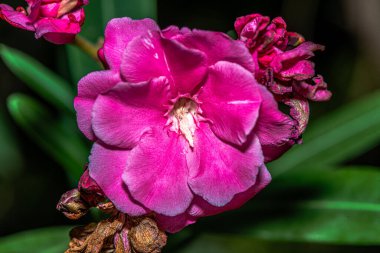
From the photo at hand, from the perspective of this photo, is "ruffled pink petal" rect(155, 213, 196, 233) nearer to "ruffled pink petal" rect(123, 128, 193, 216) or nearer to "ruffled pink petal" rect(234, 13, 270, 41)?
"ruffled pink petal" rect(123, 128, 193, 216)

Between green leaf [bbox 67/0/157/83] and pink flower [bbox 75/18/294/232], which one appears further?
green leaf [bbox 67/0/157/83]

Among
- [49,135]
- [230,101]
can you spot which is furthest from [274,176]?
[230,101]

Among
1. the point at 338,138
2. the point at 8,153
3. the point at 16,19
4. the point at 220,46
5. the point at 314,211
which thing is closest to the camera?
the point at 220,46

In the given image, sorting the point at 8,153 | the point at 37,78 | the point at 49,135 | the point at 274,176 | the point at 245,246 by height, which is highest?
the point at 37,78

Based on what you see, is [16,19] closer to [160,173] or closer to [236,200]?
[160,173]

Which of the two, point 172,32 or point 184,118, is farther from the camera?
point 184,118

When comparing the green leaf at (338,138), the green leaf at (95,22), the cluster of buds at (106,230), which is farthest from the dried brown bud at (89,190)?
the green leaf at (338,138)

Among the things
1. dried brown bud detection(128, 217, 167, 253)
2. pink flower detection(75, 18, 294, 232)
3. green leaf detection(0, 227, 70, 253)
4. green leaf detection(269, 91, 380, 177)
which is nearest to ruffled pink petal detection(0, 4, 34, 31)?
pink flower detection(75, 18, 294, 232)
